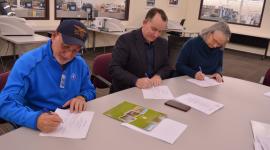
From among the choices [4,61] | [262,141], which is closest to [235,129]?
[262,141]

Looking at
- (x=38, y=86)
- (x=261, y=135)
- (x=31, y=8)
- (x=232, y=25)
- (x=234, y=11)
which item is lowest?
(x=261, y=135)

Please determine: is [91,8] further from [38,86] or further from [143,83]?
[38,86]

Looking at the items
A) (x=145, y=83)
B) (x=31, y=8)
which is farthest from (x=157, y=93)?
(x=31, y=8)

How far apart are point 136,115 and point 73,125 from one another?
0.35 meters

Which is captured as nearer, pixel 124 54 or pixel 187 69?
pixel 124 54

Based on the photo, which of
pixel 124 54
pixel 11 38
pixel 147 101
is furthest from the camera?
pixel 11 38

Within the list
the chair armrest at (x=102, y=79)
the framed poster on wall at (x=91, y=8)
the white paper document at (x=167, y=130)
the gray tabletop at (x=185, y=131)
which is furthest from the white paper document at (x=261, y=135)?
the framed poster on wall at (x=91, y=8)

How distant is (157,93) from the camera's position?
5.86 feet

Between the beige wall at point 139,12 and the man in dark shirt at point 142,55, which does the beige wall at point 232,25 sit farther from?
the man in dark shirt at point 142,55

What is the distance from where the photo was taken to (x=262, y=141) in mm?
1291

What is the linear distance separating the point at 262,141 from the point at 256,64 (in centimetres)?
587

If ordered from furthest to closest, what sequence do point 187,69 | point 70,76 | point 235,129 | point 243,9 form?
point 243,9 → point 187,69 → point 70,76 → point 235,129

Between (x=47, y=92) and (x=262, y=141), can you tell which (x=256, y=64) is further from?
(x=47, y=92)

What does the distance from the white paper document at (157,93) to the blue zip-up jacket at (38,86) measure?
36 centimetres
